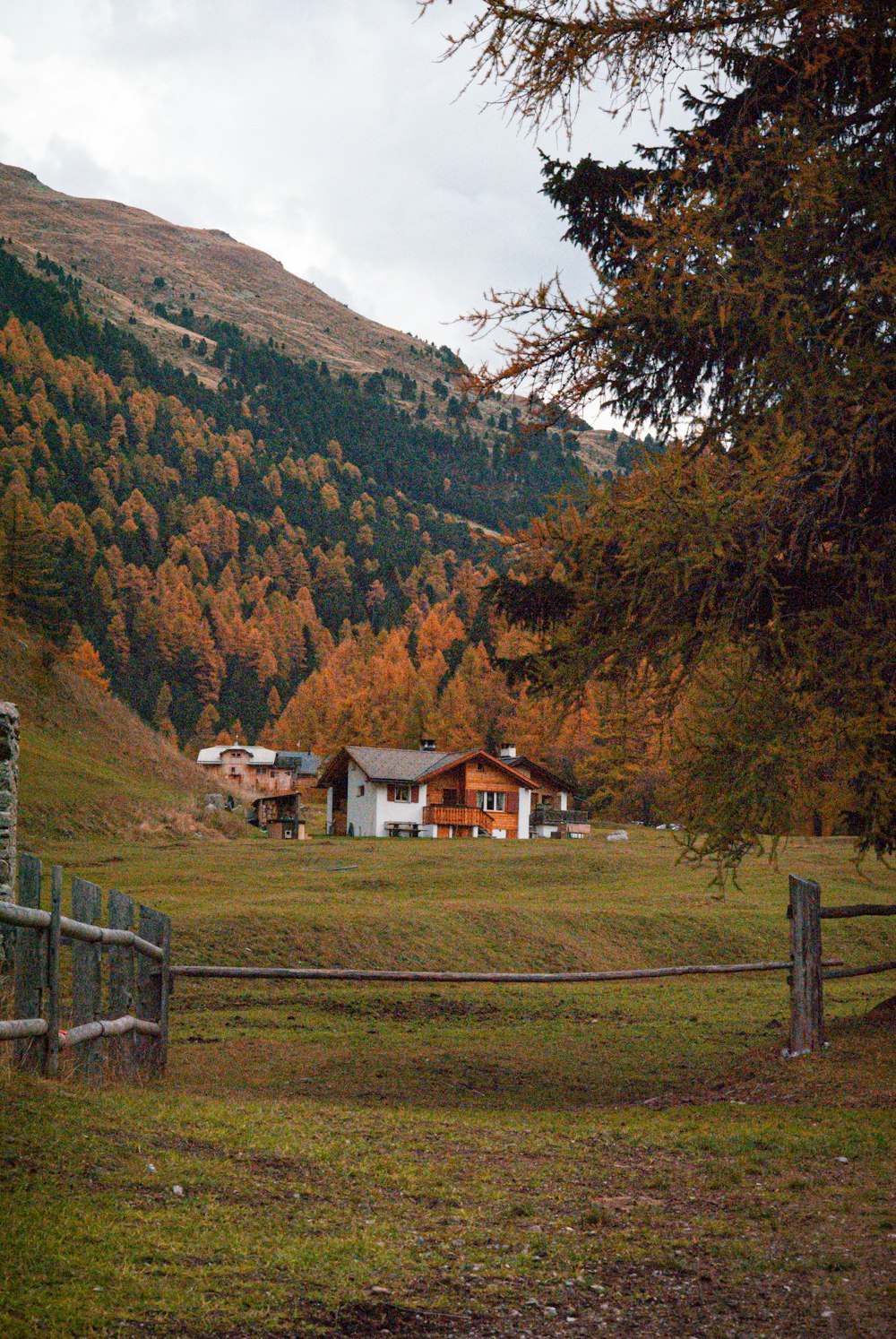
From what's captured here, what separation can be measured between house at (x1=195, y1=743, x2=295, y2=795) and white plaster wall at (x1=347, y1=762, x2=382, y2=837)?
4971cm

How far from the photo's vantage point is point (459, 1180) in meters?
6.57

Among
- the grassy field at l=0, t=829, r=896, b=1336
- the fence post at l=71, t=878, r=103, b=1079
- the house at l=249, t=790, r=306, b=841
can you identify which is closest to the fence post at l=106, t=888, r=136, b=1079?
the grassy field at l=0, t=829, r=896, b=1336

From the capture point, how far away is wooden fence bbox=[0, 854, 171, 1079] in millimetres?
7086

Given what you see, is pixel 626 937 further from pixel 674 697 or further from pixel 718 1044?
pixel 674 697

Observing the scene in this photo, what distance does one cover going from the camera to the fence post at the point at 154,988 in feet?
33.3

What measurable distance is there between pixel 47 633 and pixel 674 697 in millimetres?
48312

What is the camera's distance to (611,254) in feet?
40.3

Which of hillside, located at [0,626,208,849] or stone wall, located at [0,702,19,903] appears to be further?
hillside, located at [0,626,208,849]

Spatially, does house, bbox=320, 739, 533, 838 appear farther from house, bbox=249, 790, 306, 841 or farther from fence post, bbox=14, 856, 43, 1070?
fence post, bbox=14, 856, 43, 1070

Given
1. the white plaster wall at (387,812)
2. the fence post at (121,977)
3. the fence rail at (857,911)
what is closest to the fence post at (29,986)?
the fence post at (121,977)

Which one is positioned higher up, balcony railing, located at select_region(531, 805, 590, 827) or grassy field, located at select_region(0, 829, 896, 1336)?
grassy field, located at select_region(0, 829, 896, 1336)

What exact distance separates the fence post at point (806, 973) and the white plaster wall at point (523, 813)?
59042 millimetres

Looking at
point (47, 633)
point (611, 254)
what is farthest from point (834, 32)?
point (47, 633)

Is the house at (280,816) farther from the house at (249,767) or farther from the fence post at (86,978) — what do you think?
the fence post at (86,978)
